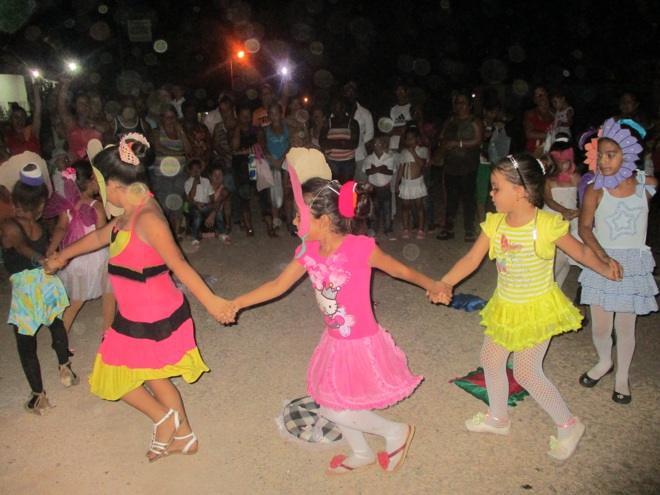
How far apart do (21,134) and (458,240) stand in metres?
6.65

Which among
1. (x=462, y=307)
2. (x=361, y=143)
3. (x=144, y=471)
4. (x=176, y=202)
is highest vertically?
(x=361, y=143)

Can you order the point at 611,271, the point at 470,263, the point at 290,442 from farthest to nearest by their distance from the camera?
the point at 290,442
the point at 470,263
the point at 611,271

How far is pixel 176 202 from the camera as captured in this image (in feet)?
28.9

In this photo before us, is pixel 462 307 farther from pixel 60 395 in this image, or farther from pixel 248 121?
pixel 248 121

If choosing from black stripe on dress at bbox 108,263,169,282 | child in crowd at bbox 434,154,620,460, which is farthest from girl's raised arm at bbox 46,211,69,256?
child in crowd at bbox 434,154,620,460

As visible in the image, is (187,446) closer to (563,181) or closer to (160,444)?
(160,444)

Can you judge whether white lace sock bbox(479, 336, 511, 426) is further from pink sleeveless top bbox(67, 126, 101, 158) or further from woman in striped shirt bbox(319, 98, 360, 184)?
pink sleeveless top bbox(67, 126, 101, 158)

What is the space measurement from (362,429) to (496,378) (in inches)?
35.7

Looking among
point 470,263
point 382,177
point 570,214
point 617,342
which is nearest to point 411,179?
point 382,177

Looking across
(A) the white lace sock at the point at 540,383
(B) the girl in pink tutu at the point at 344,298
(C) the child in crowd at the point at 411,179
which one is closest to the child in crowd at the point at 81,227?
(B) the girl in pink tutu at the point at 344,298

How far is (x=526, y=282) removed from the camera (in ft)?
10.4

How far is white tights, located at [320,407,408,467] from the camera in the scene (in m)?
3.02

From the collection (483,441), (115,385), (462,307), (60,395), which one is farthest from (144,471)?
(462,307)

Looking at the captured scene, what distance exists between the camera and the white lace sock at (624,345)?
3.76 metres
